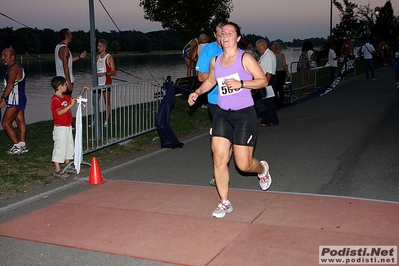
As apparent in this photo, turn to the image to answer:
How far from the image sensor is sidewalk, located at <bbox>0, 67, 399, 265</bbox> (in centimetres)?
473

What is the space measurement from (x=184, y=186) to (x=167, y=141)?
2.70 m

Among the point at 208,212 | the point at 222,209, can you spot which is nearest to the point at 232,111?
the point at 222,209

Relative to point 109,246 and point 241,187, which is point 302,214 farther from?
point 109,246

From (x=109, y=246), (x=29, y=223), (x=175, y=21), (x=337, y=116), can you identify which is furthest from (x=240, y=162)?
(x=175, y=21)

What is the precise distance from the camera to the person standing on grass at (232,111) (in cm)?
550

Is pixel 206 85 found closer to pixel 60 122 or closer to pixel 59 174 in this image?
pixel 60 122

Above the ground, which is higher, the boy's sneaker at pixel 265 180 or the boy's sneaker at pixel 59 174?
the boy's sneaker at pixel 265 180

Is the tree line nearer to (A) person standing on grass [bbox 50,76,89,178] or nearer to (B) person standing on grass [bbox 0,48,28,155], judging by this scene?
(B) person standing on grass [bbox 0,48,28,155]

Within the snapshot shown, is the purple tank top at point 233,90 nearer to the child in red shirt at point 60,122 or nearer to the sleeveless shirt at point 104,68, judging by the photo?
the child in red shirt at point 60,122

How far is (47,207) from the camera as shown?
629 cm

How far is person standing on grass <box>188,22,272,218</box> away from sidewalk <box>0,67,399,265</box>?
604mm

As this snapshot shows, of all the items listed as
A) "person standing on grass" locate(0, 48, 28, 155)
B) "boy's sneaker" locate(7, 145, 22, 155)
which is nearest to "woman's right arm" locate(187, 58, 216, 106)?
"person standing on grass" locate(0, 48, 28, 155)

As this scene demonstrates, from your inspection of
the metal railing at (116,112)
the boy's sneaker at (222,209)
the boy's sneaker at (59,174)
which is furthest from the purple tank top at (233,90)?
the metal railing at (116,112)

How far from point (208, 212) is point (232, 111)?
121cm
